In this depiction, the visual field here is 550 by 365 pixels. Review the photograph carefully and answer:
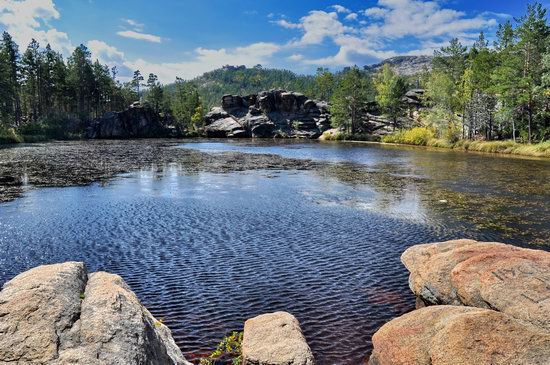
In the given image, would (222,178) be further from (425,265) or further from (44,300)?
(44,300)

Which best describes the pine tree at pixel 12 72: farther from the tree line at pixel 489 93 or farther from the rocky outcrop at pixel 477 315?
the rocky outcrop at pixel 477 315

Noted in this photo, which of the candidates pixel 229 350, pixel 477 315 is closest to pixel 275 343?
pixel 229 350

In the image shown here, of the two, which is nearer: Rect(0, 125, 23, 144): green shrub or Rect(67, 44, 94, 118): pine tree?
Rect(0, 125, 23, 144): green shrub

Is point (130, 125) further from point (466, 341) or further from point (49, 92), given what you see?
point (466, 341)

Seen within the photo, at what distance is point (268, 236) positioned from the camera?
80.7 ft

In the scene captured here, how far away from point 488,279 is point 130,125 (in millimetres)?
155055

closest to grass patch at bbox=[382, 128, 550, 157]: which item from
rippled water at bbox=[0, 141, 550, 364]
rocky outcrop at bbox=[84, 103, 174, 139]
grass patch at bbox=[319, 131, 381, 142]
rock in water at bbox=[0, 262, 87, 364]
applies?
grass patch at bbox=[319, 131, 381, 142]

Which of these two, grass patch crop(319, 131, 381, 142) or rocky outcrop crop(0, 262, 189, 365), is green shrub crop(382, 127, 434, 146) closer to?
grass patch crop(319, 131, 381, 142)

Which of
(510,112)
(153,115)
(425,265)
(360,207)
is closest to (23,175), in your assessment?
(360,207)

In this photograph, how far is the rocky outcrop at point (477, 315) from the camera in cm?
815

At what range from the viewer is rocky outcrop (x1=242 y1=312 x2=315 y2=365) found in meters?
9.83

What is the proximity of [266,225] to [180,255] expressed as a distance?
765cm

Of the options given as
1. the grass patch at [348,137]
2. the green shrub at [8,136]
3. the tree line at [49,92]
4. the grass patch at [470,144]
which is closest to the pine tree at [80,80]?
the tree line at [49,92]

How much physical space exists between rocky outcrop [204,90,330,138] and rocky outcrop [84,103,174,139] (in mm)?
20402
